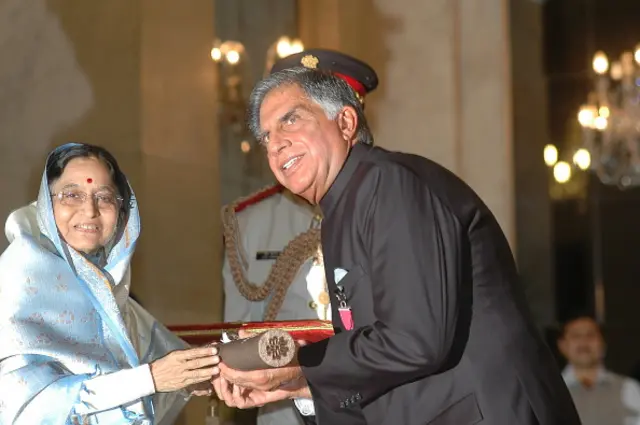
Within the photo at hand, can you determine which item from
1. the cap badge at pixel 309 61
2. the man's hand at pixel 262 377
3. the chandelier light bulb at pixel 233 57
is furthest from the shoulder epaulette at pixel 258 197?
the chandelier light bulb at pixel 233 57

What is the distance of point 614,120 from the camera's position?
402 inches

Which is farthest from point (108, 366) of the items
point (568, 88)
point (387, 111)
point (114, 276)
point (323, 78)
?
point (568, 88)

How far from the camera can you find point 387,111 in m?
7.29

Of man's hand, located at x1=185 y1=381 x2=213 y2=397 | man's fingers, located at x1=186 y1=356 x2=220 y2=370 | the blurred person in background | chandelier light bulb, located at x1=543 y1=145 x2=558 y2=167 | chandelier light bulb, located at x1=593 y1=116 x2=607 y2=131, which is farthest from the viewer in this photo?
chandelier light bulb, located at x1=593 y1=116 x2=607 y2=131

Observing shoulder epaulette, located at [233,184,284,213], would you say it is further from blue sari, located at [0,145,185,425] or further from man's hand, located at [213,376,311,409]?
man's hand, located at [213,376,311,409]

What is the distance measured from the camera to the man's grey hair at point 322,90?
317 centimetres

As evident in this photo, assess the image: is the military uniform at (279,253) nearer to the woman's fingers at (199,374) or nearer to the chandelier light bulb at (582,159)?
the woman's fingers at (199,374)

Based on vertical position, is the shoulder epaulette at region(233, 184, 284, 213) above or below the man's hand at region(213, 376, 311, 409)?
above

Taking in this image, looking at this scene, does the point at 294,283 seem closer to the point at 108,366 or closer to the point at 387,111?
the point at 108,366

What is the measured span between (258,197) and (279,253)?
315 mm

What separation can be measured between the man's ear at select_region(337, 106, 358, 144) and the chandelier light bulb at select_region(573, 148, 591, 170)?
7.41 metres

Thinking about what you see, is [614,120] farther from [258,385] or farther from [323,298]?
[258,385]

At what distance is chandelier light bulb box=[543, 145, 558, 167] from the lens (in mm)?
9702

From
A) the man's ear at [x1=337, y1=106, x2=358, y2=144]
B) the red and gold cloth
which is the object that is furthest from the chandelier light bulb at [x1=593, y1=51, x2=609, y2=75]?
the man's ear at [x1=337, y1=106, x2=358, y2=144]
